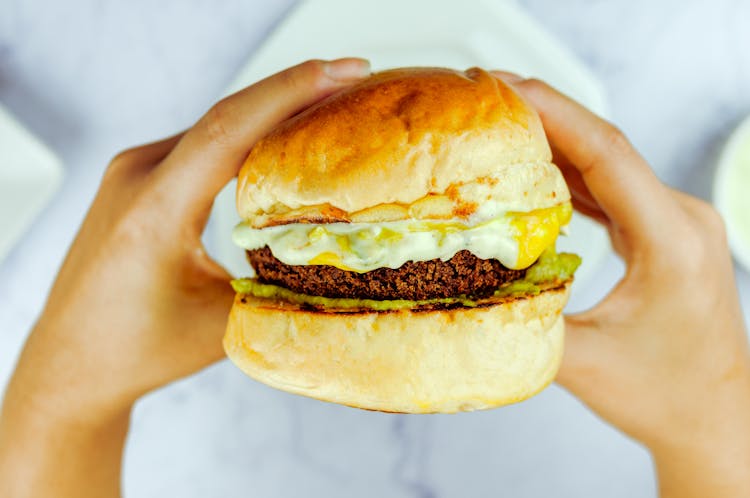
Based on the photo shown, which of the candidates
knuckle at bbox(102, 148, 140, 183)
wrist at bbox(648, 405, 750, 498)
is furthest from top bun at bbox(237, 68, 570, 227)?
wrist at bbox(648, 405, 750, 498)

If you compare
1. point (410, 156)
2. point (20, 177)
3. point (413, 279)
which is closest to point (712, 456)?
point (413, 279)

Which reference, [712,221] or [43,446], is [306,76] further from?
[43,446]

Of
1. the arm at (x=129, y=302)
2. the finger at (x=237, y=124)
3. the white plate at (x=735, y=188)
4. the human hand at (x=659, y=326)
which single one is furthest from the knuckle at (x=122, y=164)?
the white plate at (x=735, y=188)

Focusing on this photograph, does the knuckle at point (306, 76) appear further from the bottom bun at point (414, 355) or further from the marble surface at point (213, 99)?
the marble surface at point (213, 99)

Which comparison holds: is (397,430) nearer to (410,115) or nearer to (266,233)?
(266,233)

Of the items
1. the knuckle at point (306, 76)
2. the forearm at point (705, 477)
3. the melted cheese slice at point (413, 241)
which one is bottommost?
the forearm at point (705, 477)

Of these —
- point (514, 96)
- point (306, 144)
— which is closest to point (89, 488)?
point (306, 144)

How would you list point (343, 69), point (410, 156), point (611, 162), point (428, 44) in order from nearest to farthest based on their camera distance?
→ point (410, 156)
point (343, 69)
point (611, 162)
point (428, 44)

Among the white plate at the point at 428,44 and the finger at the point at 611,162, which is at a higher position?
the white plate at the point at 428,44

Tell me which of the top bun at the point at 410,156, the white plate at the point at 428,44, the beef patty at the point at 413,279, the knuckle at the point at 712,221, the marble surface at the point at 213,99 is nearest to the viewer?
the top bun at the point at 410,156
